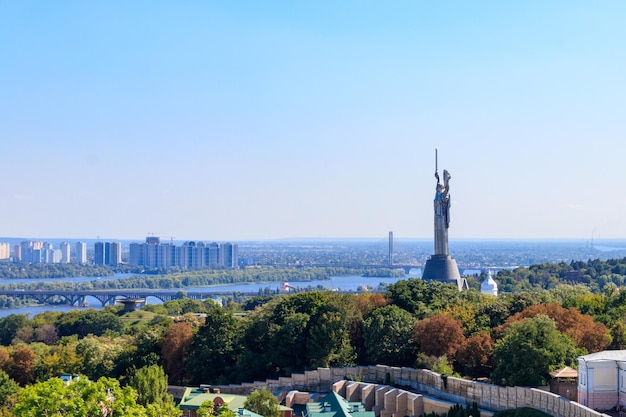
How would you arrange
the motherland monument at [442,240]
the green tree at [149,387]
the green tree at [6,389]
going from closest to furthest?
the green tree at [149,387]
the green tree at [6,389]
the motherland monument at [442,240]

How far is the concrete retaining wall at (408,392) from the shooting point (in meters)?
26.6

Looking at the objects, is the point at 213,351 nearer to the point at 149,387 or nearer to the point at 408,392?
the point at 149,387

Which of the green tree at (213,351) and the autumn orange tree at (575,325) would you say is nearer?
the autumn orange tree at (575,325)

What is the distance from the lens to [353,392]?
3275 centimetres

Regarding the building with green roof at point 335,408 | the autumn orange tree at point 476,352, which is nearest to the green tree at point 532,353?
the autumn orange tree at point 476,352

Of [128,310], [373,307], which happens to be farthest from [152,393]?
[128,310]

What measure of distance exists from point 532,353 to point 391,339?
784cm

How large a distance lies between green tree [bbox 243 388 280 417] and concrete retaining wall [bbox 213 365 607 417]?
348cm

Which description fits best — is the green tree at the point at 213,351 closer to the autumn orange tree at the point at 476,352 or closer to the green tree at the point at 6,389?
the green tree at the point at 6,389

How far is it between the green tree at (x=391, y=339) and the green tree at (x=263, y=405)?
6.09 m

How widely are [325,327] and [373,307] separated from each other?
11.5ft

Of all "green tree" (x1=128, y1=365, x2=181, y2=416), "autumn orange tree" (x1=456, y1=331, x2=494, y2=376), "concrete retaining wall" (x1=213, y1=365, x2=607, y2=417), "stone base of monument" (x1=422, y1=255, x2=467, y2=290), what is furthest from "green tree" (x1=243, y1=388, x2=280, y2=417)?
"stone base of monument" (x1=422, y1=255, x2=467, y2=290)

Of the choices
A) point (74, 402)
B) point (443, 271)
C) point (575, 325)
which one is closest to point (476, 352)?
point (575, 325)

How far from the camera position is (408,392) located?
102 feet
